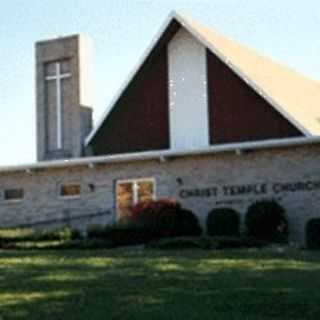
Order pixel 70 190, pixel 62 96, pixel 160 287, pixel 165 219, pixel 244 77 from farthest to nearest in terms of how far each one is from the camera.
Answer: pixel 62 96, pixel 70 190, pixel 244 77, pixel 165 219, pixel 160 287

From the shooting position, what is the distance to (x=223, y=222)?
26.5 metres

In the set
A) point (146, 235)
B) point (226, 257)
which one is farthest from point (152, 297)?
point (146, 235)

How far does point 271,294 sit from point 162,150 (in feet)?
55.7

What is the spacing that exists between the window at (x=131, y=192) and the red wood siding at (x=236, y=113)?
2.66m

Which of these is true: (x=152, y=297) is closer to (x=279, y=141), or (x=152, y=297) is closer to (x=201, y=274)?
(x=201, y=274)

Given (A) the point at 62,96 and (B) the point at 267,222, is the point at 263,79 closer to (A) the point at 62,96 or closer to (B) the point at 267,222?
(B) the point at 267,222

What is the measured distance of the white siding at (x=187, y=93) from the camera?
28703 mm

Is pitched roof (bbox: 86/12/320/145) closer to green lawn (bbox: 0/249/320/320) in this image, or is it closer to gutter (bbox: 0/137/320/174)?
gutter (bbox: 0/137/320/174)

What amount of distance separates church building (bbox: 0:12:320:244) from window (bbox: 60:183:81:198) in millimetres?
34

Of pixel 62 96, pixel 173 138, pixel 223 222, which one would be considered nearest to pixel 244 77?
pixel 173 138

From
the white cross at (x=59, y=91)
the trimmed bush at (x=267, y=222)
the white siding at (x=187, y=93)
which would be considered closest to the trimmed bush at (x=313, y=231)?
the trimmed bush at (x=267, y=222)

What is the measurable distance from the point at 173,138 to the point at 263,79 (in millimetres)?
3451

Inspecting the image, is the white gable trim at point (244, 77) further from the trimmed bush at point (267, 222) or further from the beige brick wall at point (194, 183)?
the trimmed bush at point (267, 222)

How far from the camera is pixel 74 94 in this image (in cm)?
3206
